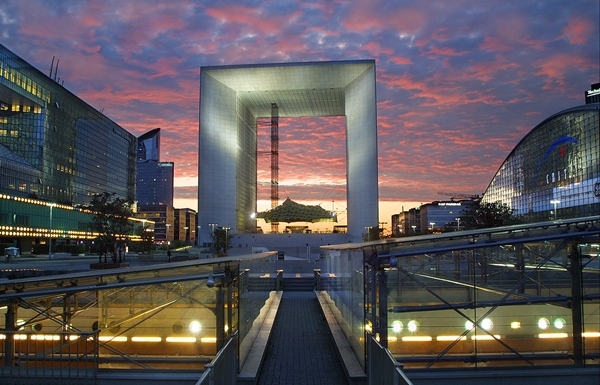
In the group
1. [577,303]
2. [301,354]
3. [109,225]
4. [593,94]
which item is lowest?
[301,354]

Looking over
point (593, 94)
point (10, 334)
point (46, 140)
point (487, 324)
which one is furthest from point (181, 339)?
point (593, 94)

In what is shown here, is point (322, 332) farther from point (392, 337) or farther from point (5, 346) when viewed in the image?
point (5, 346)

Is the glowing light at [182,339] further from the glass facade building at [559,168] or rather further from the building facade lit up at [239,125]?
the glass facade building at [559,168]

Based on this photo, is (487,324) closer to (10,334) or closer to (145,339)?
(145,339)

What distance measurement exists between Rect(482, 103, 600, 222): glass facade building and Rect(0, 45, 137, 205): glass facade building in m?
79.7

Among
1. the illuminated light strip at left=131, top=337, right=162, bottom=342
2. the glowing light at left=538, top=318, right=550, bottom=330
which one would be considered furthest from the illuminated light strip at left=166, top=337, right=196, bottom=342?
the glowing light at left=538, top=318, right=550, bottom=330

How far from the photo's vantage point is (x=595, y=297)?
8.46 meters

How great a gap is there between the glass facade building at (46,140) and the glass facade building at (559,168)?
3136 inches

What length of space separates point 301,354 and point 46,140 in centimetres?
10361

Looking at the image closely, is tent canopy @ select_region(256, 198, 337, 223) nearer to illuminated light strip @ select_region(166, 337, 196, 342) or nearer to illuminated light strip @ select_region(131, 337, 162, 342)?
illuminated light strip @ select_region(166, 337, 196, 342)

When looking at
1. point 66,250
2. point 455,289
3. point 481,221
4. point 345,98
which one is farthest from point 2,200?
point 455,289

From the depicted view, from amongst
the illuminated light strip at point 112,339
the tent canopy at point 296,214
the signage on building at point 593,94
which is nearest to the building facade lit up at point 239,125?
the tent canopy at point 296,214

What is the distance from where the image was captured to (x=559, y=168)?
316 feet

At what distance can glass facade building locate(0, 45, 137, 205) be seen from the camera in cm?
8937
